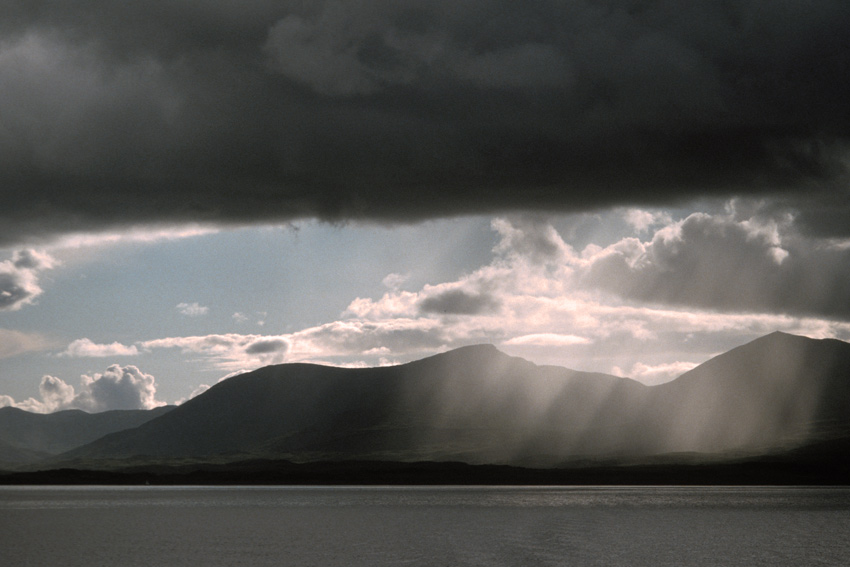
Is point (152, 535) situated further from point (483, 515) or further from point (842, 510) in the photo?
point (842, 510)

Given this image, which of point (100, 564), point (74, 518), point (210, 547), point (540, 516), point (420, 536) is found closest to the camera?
point (100, 564)

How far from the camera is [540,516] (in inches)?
6496

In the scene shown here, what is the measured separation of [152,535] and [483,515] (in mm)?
64864

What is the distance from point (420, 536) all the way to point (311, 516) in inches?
2336

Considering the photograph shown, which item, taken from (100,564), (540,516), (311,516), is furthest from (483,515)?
(100,564)

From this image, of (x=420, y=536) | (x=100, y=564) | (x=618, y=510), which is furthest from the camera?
(x=618, y=510)

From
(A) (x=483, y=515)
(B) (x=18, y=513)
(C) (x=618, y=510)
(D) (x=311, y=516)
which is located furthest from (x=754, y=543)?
(B) (x=18, y=513)

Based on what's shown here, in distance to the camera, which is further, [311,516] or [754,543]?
[311,516]

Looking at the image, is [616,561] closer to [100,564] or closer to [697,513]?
[100,564]

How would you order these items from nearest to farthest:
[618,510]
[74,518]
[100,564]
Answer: [100,564], [74,518], [618,510]

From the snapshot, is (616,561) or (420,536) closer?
(616,561)

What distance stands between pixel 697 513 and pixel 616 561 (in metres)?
99.8

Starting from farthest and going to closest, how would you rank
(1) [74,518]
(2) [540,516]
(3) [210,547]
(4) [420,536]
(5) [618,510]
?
(5) [618,510] < (1) [74,518] < (2) [540,516] < (4) [420,536] < (3) [210,547]

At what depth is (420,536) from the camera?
125562mm
